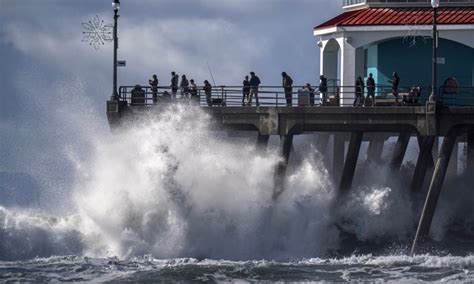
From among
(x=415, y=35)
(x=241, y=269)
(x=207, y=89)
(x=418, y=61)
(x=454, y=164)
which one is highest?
(x=415, y=35)

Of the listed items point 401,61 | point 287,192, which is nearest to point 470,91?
point 401,61

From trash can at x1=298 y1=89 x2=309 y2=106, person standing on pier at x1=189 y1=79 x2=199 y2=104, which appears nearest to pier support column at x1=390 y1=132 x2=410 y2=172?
trash can at x1=298 y1=89 x2=309 y2=106

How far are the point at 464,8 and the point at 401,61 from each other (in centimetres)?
281

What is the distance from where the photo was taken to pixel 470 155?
5606 centimetres

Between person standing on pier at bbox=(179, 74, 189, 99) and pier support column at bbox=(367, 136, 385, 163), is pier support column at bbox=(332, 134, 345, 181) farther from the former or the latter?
person standing on pier at bbox=(179, 74, 189, 99)

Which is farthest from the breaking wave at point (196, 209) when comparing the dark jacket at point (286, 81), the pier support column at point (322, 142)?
the pier support column at point (322, 142)

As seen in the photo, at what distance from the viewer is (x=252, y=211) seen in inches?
2026

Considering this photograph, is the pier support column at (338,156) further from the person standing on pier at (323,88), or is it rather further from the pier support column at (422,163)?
the pier support column at (422,163)

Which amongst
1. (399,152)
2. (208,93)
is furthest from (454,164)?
(208,93)

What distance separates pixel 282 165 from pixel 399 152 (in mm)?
5894

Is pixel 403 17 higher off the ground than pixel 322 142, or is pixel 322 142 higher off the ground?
pixel 403 17

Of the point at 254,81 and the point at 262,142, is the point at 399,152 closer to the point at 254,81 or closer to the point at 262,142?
the point at 254,81

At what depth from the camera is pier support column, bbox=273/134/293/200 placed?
5141 centimetres

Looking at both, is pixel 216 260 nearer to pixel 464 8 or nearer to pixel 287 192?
A: pixel 287 192
